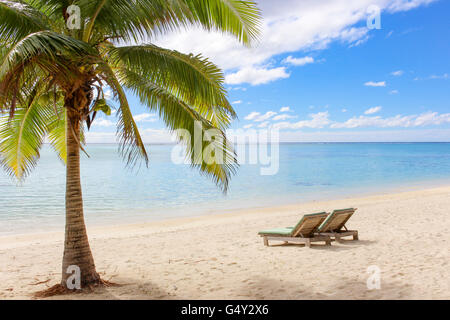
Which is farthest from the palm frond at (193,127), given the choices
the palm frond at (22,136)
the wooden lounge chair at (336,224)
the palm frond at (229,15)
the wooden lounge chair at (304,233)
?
the wooden lounge chair at (336,224)

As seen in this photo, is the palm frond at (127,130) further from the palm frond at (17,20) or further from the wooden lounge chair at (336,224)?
the wooden lounge chair at (336,224)

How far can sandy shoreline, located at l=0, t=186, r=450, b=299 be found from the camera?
18.4ft

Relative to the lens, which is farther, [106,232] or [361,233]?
[106,232]

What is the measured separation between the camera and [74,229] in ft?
19.2

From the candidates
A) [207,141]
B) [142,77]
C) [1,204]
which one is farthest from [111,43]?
[1,204]

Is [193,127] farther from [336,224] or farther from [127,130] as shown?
[336,224]

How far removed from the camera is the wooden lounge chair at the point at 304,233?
313 inches

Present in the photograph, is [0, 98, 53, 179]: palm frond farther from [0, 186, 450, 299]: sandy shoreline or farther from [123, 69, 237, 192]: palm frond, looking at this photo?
[123, 69, 237, 192]: palm frond

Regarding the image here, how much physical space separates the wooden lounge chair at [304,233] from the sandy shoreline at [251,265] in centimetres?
20

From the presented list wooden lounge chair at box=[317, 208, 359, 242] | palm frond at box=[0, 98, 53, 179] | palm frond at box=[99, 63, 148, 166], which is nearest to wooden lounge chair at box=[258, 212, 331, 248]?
wooden lounge chair at box=[317, 208, 359, 242]

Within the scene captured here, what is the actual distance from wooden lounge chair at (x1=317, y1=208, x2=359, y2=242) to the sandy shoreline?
25cm
